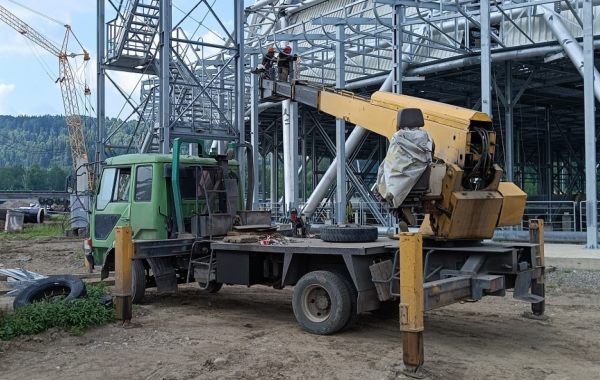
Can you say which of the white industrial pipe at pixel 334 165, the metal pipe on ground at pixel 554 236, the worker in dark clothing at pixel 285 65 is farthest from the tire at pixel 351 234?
the white industrial pipe at pixel 334 165

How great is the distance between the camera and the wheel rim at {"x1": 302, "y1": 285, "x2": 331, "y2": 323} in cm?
866

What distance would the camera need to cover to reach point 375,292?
830 centimetres

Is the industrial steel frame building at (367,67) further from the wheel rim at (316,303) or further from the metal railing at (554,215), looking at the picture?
the wheel rim at (316,303)

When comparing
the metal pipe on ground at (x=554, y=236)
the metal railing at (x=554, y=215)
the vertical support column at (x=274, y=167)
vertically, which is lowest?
the metal pipe on ground at (x=554, y=236)

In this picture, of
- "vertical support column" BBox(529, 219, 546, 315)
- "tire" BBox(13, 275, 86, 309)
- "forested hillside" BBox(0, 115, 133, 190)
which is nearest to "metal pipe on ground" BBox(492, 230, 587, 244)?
"vertical support column" BBox(529, 219, 546, 315)

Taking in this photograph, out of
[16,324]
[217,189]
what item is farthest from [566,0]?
[16,324]

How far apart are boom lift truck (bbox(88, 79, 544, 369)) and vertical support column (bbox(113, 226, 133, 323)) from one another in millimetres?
77

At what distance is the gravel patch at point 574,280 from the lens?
12742 mm

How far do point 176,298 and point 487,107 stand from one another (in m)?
10.3

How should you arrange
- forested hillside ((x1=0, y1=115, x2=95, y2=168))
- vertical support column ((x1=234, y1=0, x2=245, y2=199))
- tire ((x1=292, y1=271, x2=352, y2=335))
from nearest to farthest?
tire ((x1=292, y1=271, x2=352, y2=335)), vertical support column ((x1=234, y1=0, x2=245, y2=199)), forested hillside ((x1=0, y1=115, x2=95, y2=168))

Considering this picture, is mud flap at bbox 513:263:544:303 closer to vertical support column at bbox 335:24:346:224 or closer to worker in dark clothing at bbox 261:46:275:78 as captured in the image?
worker in dark clothing at bbox 261:46:275:78

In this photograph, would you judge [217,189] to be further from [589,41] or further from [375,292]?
[589,41]

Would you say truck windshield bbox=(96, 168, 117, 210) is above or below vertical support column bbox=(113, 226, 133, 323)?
above

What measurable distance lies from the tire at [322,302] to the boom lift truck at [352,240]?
0.05ft
